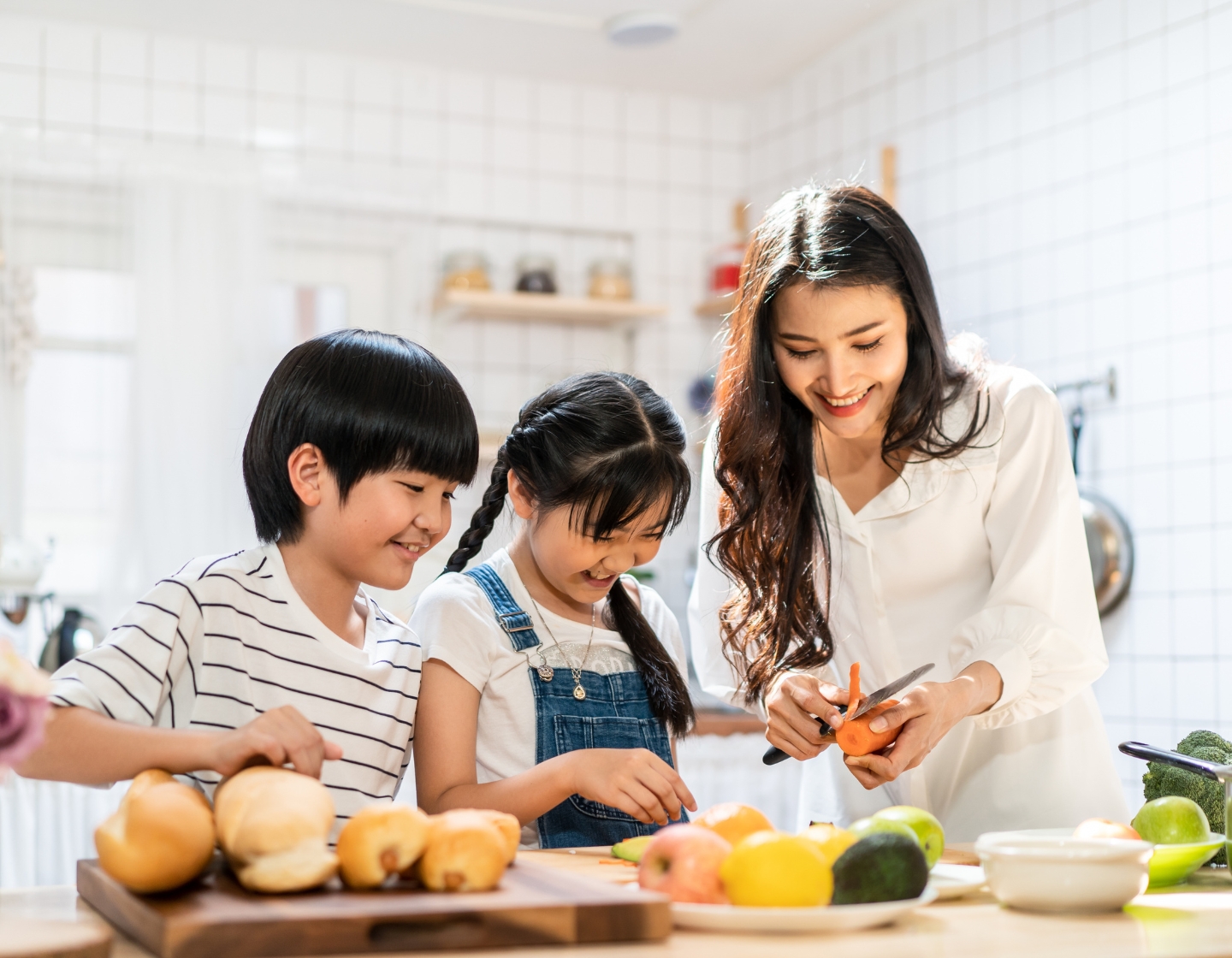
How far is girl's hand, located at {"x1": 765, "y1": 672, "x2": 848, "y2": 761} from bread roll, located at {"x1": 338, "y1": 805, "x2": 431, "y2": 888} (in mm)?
530

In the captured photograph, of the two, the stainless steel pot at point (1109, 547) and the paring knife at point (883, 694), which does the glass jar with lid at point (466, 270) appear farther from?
the paring knife at point (883, 694)

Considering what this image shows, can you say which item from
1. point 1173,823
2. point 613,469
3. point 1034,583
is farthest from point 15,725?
point 1034,583

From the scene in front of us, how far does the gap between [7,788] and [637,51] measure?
7.79 feet

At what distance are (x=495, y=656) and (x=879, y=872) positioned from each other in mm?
564

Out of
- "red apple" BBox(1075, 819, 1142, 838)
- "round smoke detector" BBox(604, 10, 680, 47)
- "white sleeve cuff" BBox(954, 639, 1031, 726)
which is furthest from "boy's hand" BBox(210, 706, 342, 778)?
"round smoke detector" BBox(604, 10, 680, 47)

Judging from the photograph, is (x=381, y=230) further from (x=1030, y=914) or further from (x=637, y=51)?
(x=1030, y=914)

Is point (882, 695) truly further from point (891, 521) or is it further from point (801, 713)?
point (891, 521)

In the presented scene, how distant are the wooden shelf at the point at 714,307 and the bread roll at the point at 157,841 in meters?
2.94

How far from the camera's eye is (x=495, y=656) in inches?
51.6

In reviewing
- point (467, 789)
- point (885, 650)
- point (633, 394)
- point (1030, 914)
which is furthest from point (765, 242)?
point (1030, 914)

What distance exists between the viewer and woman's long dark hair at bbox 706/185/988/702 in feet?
4.73

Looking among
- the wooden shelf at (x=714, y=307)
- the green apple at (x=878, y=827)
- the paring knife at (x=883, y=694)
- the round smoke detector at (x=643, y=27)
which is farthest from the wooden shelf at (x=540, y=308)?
the green apple at (x=878, y=827)

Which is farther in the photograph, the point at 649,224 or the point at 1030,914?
the point at 649,224

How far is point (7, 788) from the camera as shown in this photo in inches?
99.3
